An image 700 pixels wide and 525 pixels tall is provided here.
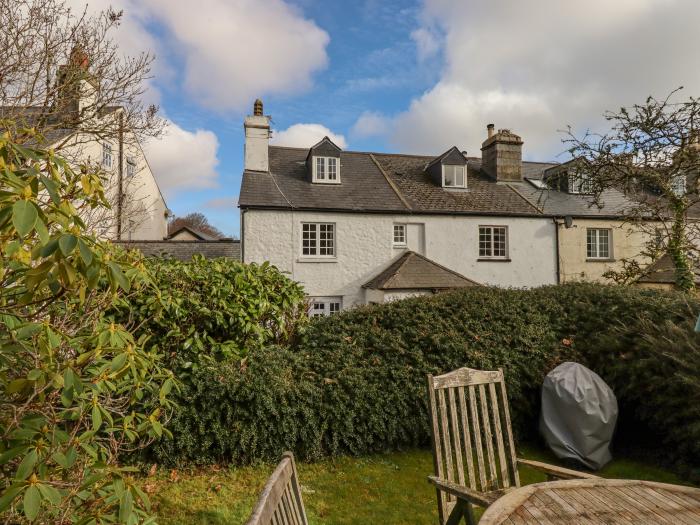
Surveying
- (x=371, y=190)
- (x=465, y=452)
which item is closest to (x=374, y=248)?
(x=371, y=190)

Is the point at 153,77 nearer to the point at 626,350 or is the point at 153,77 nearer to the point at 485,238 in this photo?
the point at 626,350

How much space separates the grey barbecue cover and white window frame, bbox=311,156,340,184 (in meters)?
14.5

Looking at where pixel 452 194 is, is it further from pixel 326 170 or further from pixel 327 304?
pixel 327 304

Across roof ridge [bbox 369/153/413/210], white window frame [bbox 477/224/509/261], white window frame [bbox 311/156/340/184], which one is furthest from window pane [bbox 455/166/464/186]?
white window frame [bbox 311/156/340/184]

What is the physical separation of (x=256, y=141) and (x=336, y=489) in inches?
634

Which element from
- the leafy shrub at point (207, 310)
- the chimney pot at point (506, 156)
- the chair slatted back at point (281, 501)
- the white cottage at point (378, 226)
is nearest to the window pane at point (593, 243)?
the white cottage at point (378, 226)

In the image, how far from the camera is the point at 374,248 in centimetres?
1759

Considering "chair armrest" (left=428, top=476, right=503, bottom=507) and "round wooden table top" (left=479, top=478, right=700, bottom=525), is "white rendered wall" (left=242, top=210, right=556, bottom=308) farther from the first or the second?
"round wooden table top" (left=479, top=478, right=700, bottom=525)

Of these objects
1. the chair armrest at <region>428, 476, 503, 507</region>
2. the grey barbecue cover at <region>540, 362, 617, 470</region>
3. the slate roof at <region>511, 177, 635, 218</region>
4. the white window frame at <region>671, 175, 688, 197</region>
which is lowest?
the grey barbecue cover at <region>540, 362, 617, 470</region>

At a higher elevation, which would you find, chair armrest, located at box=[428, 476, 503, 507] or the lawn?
chair armrest, located at box=[428, 476, 503, 507]

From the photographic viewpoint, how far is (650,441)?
577 cm

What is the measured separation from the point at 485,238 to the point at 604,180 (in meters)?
8.16

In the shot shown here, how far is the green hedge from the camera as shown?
5.02 metres

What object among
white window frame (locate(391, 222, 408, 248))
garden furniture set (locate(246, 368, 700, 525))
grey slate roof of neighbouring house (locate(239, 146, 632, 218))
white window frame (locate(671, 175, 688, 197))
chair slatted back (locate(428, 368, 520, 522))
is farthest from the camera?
white window frame (locate(391, 222, 408, 248))
